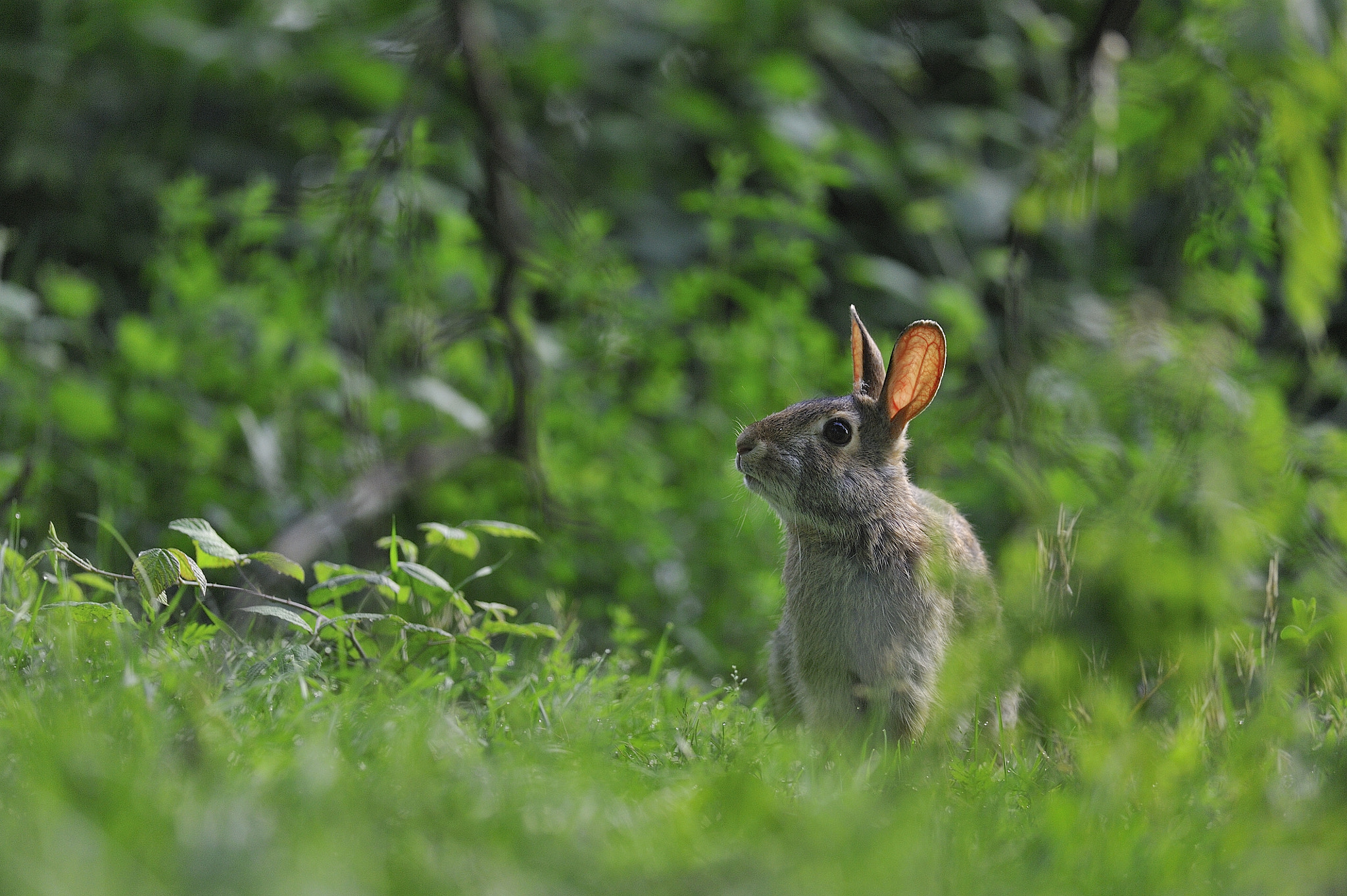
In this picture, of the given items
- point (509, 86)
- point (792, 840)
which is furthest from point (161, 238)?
point (792, 840)

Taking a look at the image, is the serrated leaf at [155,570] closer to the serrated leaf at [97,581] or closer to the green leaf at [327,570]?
the serrated leaf at [97,581]

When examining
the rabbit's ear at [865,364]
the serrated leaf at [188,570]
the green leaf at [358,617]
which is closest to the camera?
the serrated leaf at [188,570]

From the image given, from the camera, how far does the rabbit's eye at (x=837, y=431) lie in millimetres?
3193

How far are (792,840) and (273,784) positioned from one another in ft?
2.54

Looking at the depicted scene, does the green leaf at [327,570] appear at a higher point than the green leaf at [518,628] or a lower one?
higher

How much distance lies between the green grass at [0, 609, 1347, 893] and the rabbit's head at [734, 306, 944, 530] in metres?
0.66

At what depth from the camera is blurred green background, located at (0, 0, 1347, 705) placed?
96.0 inches

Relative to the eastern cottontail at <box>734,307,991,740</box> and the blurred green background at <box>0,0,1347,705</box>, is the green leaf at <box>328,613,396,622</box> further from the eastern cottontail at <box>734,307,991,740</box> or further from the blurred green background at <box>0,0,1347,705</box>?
the eastern cottontail at <box>734,307,991,740</box>

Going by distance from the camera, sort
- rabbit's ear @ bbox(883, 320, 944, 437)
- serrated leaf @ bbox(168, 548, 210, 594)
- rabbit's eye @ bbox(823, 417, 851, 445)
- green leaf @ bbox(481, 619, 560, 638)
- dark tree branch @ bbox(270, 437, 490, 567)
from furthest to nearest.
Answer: dark tree branch @ bbox(270, 437, 490, 567) → rabbit's eye @ bbox(823, 417, 851, 445) → rabbit's ear @ bbox(883, 320, 944, 437) → green leaf @ bbox(481, 619, 560, 638) → serrated leaf @ bbox(168, 548, 210, 594)

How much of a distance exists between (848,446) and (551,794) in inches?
60.6

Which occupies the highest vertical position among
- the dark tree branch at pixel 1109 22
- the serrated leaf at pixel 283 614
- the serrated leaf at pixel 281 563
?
the dark tree branch at pixel 1109 22

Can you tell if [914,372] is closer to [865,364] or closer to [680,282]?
[865,364]

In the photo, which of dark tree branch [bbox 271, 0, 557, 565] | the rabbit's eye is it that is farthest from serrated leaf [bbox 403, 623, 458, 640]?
the rabbit's eye

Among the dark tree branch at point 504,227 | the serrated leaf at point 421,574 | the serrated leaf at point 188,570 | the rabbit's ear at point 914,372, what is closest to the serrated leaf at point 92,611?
the serrated leaf at point 188,570
